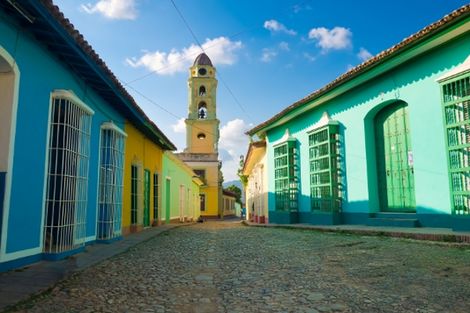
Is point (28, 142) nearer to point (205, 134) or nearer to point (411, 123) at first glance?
point (411, 123)

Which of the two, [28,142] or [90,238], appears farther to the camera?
[90,238]

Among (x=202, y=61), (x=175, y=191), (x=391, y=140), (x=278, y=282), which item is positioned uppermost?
(x=202, y=61)

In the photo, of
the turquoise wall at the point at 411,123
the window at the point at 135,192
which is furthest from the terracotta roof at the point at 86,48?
the turquoise wall at the point at 411,123

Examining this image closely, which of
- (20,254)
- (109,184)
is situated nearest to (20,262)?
(20,254)

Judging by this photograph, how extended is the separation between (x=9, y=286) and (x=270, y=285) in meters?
2.52

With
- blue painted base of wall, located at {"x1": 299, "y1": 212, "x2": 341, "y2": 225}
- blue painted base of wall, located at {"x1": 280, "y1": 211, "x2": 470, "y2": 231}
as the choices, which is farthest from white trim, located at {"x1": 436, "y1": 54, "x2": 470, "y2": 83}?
blue painted base of wall, located at {"x1": 299, "y1": 212, "x2": 341, "y2": 225}

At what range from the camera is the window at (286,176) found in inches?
527

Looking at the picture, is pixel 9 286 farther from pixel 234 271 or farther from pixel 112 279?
pixel 234 271

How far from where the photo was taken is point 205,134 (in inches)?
1401

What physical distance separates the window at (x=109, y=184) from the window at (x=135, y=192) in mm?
2240

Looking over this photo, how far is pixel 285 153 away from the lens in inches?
543

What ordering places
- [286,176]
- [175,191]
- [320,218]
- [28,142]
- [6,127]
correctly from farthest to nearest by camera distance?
[175,191] → [286,176] → [320,218] → [28,142] → [6,127]

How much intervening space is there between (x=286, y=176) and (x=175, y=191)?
8110 millimetres

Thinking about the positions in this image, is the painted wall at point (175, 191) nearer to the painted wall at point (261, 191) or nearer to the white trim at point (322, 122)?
the painted wall at point (261, 191)
